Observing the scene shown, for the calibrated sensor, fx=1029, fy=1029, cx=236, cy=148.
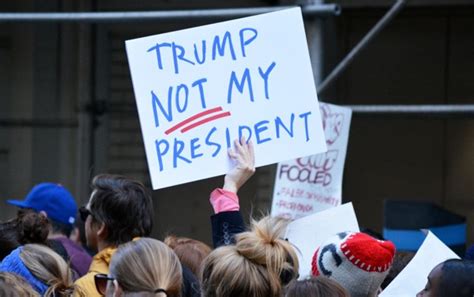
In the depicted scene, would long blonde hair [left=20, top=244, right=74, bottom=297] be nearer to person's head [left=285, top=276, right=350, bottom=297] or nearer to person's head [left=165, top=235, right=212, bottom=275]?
person's head [left=165, top=235, right=212, bottom=275]

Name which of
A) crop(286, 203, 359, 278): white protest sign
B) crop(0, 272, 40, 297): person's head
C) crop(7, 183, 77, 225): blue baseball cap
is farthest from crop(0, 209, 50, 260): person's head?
crop(0, 272, 40, 297): person's head

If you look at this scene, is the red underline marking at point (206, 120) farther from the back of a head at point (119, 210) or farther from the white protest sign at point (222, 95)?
the back of a head at point (119, 210)

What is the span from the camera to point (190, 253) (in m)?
3.96

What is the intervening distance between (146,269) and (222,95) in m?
1.21

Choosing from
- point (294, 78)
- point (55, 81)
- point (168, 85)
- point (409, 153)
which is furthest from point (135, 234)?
point (55, 81)

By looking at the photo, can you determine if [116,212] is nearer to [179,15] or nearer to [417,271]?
[417,271]

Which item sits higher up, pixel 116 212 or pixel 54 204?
pixel 116 212

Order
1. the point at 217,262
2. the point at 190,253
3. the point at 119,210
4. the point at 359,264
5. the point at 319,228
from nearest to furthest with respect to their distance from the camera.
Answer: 1. the point at 217,262
2. the point at 359,264
3. the point at 119,210
4. the point at 190,253
5. the point at 319,228

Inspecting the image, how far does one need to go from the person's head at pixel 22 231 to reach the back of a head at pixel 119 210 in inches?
25.0

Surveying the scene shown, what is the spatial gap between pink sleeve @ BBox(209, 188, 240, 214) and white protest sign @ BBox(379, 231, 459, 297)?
72 centimetres

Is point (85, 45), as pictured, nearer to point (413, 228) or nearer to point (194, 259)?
point (413, 228)

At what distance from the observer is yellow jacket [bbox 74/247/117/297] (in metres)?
3.45

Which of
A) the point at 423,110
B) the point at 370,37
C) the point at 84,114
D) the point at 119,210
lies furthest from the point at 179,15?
the point at 84,114

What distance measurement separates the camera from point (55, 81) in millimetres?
8047
